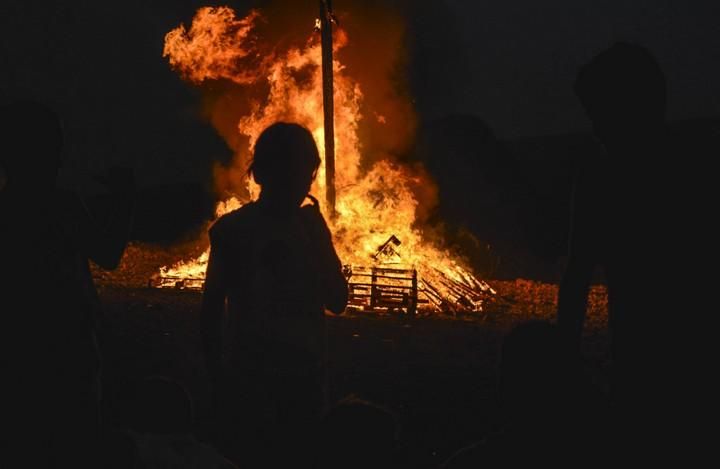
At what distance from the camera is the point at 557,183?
19203mm

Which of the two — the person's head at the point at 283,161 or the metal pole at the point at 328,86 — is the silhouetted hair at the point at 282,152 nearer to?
the person's head at the point at 283,161

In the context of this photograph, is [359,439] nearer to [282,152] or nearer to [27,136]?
[282,152]

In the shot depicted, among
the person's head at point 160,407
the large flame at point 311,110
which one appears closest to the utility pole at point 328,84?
the large flame at point 311,110

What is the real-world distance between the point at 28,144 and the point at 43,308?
0.65m

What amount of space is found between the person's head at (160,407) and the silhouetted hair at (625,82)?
6.14 ft

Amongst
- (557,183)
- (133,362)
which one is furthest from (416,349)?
(557,183)

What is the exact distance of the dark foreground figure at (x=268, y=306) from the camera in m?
2.94

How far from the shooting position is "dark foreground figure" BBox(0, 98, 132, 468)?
2.54 meters

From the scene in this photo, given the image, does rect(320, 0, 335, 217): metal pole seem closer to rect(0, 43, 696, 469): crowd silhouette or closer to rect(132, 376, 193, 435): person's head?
rect(0, 43, 696, 469): crowd silhouette

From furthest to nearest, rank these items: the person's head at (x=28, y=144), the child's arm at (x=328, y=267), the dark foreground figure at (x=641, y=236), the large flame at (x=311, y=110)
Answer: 1. the large flame at (x=311, y=110)
2. the child's arm at (x=328, y=267)
3. the person's head at (x=28, y=144)
4. the dark foreground figure at (x=641, y=236)

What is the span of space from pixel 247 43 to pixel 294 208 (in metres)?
12.2

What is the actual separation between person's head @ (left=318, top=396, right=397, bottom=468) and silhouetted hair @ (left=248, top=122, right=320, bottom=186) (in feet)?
3.84

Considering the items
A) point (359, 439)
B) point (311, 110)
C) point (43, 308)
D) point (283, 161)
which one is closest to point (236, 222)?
point (283, 161)

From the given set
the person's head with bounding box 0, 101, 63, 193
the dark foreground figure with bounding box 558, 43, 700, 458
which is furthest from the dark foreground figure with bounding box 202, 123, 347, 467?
the dark foreground figure with bounding box 558, 43, 700, 458
